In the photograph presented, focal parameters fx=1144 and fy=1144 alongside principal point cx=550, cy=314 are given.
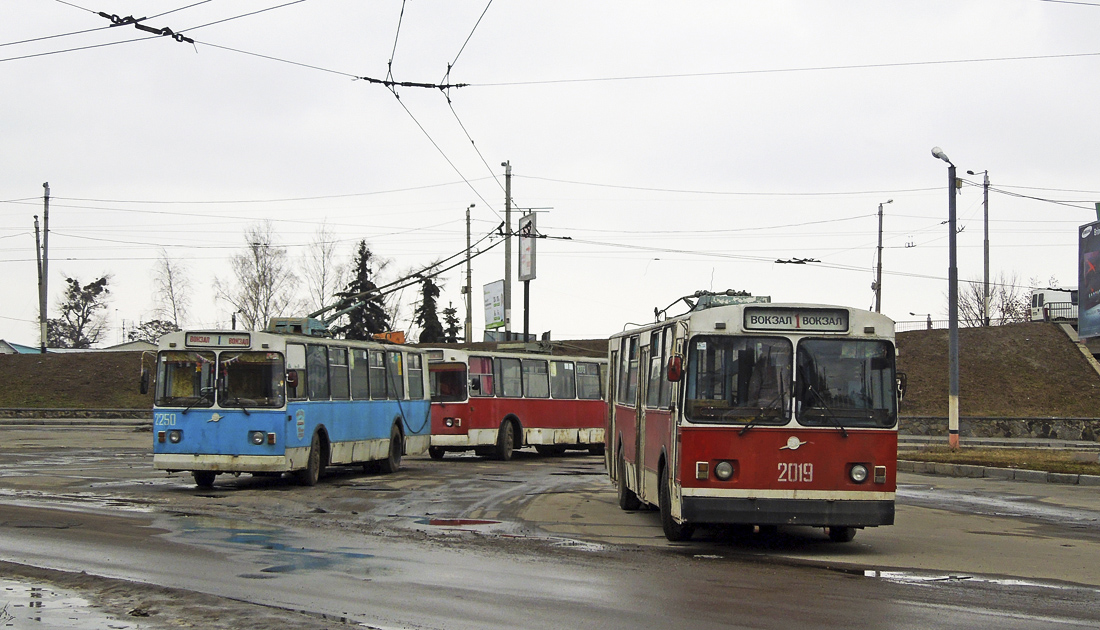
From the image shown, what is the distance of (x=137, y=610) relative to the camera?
7918mm

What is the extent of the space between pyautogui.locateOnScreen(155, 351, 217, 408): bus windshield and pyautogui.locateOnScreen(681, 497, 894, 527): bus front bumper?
10.5 meters

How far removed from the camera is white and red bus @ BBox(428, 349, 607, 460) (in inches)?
1163

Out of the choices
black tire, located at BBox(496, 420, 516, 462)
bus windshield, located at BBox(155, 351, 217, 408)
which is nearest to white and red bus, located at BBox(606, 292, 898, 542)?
bus windshield, located at BBox(155, 351, 217, 408)

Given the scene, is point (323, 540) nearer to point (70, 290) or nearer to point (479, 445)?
point (479, 445)

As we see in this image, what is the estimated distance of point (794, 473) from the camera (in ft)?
38.7

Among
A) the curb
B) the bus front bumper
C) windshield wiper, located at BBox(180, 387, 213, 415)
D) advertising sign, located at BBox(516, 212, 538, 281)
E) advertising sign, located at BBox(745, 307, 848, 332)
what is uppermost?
advertising sign, located at BBox(516, 212, 538, 281)

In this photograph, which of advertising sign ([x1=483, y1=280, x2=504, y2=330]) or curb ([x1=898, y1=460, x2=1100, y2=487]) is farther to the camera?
advertising sign ([x1=483, y1=280, x2=504, y2=330])

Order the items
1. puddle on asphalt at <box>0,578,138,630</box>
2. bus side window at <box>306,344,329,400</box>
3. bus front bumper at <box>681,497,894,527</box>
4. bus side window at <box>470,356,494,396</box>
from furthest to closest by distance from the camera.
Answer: bus side window at <box>470,356,494,396</box> → bus side window at <box>306,344,329,400</box> → bus front bumper at <box>681,497,894,527</box> → puddle on asphalt at <box>0,578,138,630</box>

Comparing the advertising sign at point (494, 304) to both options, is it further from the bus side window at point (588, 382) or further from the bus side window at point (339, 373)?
the bus side window at point (339, 373)

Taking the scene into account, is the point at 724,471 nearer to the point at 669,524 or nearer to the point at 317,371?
the point at 669,524

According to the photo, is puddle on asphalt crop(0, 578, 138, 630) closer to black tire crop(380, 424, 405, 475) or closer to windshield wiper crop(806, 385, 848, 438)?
windshield wiper crop(806, 385, 848, 438)

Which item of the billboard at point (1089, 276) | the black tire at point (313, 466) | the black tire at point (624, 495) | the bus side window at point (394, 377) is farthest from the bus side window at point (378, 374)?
the billboard at point (1089, 276)

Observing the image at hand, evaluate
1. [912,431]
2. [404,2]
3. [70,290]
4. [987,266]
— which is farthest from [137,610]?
[70,290]

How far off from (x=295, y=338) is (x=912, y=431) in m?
32.9
